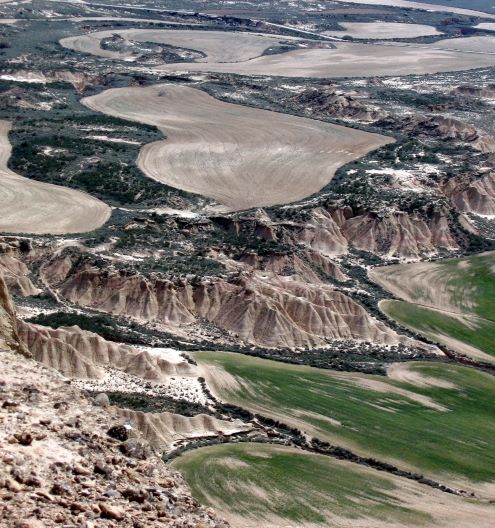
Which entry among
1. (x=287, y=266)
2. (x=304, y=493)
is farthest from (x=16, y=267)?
(x=304, y=493)

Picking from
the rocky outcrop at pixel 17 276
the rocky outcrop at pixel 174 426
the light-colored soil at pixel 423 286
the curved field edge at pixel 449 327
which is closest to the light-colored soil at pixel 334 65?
the light-colored soil at pixel 423 286

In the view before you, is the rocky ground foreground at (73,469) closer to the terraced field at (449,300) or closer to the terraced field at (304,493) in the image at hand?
the terraced field at (304,493)

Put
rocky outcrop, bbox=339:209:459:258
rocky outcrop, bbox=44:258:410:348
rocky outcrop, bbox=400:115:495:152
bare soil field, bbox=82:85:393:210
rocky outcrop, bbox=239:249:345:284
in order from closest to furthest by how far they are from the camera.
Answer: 1. rocky outcrop, bbox=44:258:410:348
2. rocky outcrop, bbox=239:249:345:284
3. rocky outcrop, bbox=339:209:459:258
4. bare soil field, bbox=82:85:393:210
5. rocky outcrop, bbox=400:115:495:152

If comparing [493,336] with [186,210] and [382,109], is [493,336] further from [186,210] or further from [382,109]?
[382,109]

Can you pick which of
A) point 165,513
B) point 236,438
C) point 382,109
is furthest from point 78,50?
point 165,513

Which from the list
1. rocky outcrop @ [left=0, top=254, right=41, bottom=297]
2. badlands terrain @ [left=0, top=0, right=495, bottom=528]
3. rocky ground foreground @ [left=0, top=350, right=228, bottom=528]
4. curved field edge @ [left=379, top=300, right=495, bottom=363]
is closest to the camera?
rocky ground foreground @ [left=0, top=350, right=228, bottom=528]

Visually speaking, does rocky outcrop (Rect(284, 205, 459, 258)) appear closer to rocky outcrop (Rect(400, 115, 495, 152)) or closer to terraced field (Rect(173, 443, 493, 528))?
rocky outcrop (Rect(400, 115, 495, 152))

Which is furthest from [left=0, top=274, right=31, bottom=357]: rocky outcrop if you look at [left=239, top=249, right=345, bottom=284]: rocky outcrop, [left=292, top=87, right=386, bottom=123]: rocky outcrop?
[left=292, top=87, right=386, bottom=123]: rocky outcrop
